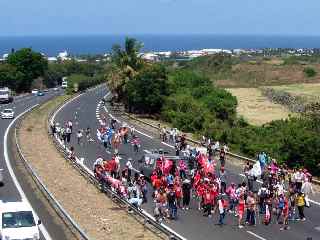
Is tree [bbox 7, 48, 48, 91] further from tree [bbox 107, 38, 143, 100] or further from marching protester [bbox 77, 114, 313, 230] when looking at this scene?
marching protester [bbox 77, 114, 313, 230]

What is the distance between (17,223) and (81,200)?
27.8 ft

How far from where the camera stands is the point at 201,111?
6438 cm

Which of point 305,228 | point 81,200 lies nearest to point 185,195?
point 81,200

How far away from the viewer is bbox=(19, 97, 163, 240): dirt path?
947 inches

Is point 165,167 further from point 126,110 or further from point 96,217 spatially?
point 126,110

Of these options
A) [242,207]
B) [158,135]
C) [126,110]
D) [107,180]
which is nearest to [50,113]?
[126,110]

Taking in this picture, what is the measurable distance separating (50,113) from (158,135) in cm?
2219

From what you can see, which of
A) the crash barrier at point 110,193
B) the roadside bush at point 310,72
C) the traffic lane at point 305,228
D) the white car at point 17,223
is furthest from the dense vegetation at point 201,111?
the roadside bush at point 310,72

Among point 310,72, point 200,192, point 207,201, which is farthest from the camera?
point 310,72

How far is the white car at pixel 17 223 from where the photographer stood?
68.3ft

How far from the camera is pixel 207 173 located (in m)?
28.8

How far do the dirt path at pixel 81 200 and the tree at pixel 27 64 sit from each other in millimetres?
85990

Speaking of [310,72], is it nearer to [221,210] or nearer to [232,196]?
[232,196]

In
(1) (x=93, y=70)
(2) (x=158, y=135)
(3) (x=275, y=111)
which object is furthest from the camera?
(1) (x=93, y=70)
